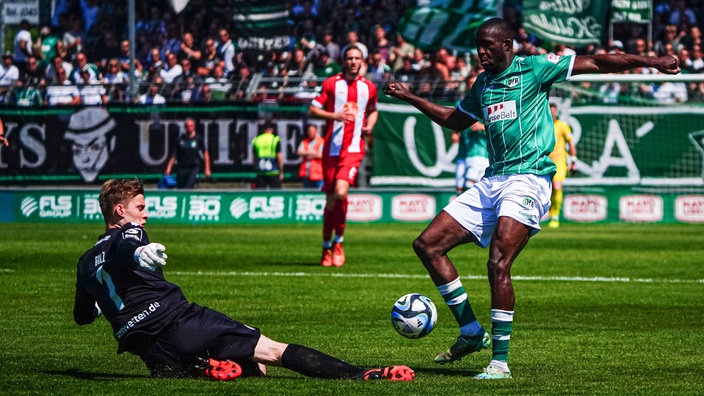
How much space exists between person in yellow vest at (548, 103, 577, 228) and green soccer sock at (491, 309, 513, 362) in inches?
674

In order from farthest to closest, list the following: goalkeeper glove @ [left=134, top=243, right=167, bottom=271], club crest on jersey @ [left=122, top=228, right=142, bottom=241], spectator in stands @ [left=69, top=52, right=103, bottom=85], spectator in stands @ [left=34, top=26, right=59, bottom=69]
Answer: spectator in stands @ [left=34, top=26, right=59, bottom=69], spectator in stands @ [left=69, top=52, right=103, bottom=85], club crest on jersey @ [left=122, top=228, right=142, bottom=241], goalkeeper glove @ [left=134, top=243, right=167, bottom=271]

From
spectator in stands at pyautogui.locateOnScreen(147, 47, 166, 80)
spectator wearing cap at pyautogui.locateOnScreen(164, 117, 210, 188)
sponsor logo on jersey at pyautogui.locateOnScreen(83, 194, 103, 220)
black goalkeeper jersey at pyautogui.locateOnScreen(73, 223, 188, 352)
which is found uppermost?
spectator in stands at pyautogui.locateOnScreen(147, 47, 166, 80)

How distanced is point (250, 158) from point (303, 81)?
2069 millimetres

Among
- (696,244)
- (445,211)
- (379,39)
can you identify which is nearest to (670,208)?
(696,244)

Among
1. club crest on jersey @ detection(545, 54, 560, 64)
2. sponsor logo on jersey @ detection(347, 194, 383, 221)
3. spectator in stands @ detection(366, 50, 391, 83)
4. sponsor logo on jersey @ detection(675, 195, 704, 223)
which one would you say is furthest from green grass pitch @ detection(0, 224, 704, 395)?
spectator in stands @ detection(366, 50, 391, 83)

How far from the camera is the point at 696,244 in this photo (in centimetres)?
2091

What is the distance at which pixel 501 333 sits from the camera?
7602 mm

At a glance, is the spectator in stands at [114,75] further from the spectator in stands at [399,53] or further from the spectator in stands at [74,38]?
the spectator in stands at [399,53]

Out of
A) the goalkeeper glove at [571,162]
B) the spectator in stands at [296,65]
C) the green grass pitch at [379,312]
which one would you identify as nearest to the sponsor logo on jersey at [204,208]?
the spectator in stands at [296,65]

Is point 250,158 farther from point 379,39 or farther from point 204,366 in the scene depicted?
point 204,366

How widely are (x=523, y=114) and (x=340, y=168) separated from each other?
7982mm

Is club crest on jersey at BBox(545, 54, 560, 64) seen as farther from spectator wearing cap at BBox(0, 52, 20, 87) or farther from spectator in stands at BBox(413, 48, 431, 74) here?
spectator wearing cap at BBox(0, 52, 20, 87)

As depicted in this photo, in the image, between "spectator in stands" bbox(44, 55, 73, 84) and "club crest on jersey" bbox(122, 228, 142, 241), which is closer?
"club crest on jersey" bbox(122, 228, 142, 241)

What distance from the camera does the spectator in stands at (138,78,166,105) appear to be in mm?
26703
